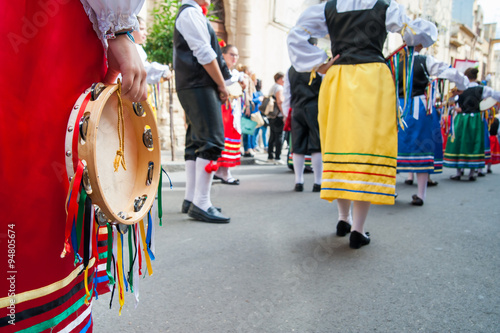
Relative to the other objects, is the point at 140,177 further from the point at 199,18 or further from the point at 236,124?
Answer: the point at 236,124

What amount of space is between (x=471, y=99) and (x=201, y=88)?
17.5ft

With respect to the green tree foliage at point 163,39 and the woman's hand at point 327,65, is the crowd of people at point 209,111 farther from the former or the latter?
the green tree foliage at point 163,39

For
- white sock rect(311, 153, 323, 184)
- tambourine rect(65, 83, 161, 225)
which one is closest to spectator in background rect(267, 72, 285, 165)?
white sock rect(311, 153, 323, 184)

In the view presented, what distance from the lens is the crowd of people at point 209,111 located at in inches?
36.2

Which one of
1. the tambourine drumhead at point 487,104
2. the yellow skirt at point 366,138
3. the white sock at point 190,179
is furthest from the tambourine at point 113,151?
the tambourine drumhead at point 487,104

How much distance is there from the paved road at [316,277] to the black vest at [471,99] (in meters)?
3.63

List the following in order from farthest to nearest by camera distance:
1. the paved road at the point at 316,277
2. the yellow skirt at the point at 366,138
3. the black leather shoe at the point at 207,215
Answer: the black leather shoe at the point at 207,215, the yellow skirt at the point at 366,138, the paved road at the point at 316,277

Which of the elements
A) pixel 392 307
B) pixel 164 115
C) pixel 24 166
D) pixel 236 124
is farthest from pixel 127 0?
pixel 164 115

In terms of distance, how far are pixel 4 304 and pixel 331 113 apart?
2208 mm

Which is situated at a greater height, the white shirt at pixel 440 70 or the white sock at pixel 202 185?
the white shirt at pixel 440 70

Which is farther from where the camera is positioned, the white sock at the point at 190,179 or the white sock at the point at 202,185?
the white sock at the point at 190,179

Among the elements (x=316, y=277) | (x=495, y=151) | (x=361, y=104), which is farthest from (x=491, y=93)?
(x=316, y=277)

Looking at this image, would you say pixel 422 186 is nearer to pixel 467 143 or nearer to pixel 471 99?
pixel 467 143

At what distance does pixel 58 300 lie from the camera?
97cm
